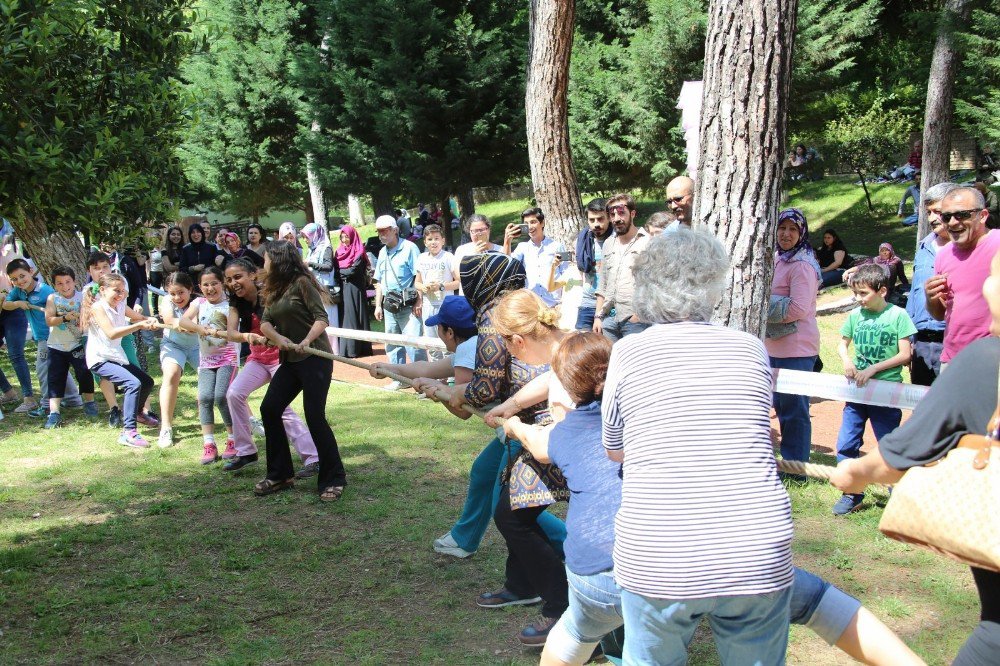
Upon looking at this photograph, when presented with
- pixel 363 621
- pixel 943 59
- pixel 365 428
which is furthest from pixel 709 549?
pixel 943 59

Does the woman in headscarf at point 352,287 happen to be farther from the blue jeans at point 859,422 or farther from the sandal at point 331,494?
the blue jeans at point 859,422

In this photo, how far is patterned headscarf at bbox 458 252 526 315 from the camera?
452 cm

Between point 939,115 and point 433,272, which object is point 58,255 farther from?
point 939,115

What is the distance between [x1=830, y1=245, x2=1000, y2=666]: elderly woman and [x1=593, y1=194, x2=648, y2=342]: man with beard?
15.5 ft

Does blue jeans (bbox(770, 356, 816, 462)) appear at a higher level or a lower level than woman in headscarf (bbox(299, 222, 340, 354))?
lower

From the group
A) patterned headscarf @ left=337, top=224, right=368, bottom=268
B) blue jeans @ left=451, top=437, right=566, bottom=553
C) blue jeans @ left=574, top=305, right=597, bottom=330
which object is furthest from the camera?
patterned headscarf @ left=337, top=224, right=368, bottom=268

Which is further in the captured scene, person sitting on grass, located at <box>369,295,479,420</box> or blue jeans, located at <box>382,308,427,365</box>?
blue jeans, located at <box>382,308,427,365</box>

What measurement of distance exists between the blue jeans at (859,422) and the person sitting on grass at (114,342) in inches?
246

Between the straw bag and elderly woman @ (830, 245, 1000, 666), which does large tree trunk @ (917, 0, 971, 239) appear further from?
the straw bag

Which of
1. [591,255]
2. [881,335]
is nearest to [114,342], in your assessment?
[591,255]

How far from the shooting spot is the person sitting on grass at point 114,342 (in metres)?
8.46

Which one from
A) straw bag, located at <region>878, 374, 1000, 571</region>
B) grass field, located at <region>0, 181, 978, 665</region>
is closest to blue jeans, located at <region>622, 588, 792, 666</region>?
straw bag, located at <region>878, 374, 1000, 571</region>

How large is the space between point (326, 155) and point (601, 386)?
19.1m

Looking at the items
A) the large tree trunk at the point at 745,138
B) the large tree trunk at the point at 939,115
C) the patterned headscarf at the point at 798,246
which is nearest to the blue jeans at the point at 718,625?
the large tree trunk at the point at 745,138
